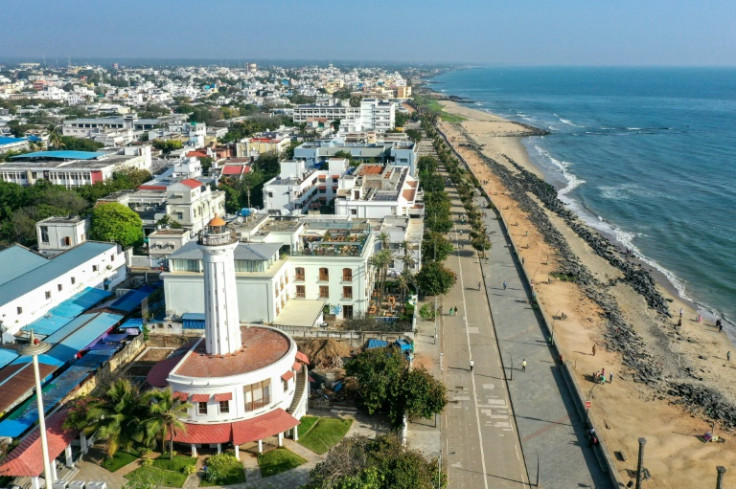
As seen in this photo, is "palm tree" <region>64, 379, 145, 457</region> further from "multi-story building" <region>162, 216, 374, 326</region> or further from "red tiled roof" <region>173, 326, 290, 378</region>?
"multi-story building" <region>162, 216, 374, 326</region>

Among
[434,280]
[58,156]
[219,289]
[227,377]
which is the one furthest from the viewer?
[58,156]

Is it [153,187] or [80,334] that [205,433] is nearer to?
[80,334]

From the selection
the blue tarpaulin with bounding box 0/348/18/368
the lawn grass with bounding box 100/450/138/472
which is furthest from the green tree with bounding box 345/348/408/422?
the blue tarpaulin with bounding box 0/348/18/368

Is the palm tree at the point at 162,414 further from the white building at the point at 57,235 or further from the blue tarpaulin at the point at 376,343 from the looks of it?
the white building at the point at 57,235

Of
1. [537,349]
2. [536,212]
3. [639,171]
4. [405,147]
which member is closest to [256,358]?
[537,349]

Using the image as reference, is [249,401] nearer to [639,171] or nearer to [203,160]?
[203,160]

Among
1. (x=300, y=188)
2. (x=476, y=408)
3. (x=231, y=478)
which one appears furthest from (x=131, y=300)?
(x=300, y=188)
